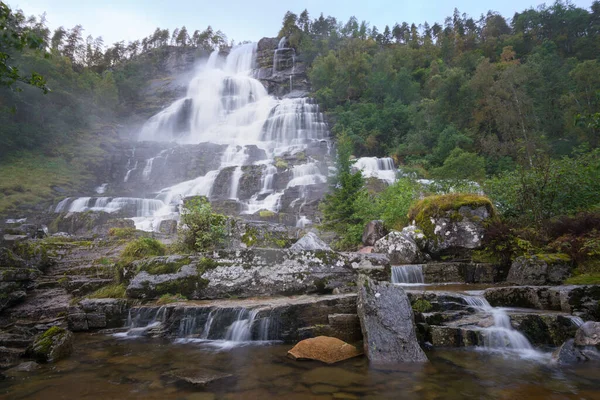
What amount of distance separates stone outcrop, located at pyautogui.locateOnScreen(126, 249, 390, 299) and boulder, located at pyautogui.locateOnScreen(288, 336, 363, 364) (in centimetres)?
175

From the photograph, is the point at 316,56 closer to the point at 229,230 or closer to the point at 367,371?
the point at 229,230

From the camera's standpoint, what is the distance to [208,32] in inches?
3255

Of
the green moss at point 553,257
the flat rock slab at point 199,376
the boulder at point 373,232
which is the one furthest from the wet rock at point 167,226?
the green moss at point 553,257

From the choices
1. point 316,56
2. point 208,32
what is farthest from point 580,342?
point 208,32

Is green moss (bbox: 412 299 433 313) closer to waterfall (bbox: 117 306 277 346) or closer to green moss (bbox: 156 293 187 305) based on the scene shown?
waterfall (bbox: 117 306 277 346)

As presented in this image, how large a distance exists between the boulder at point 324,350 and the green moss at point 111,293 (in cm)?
408

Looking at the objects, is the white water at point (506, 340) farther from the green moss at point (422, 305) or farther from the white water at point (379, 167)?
the white water at point (379, 167)

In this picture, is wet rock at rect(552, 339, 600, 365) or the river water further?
wet rock at rect(552, 339, 600, 365)

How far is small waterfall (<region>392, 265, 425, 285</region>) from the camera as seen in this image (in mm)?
8766

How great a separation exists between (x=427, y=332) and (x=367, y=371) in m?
1.48

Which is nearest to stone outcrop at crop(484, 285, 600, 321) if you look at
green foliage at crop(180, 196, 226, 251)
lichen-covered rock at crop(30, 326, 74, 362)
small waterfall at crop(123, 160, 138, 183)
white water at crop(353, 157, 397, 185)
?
green foliage at crop(180, 196, 226, 251)

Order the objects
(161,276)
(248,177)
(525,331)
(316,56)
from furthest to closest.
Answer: (316,56) → (248,177) → (161,276) → (525,331)

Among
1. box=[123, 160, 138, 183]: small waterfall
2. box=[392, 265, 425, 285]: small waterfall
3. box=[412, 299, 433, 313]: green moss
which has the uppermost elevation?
box=[123, 160, 138, 183]: small waterfall

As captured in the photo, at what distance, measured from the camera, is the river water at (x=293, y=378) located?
319 cm
